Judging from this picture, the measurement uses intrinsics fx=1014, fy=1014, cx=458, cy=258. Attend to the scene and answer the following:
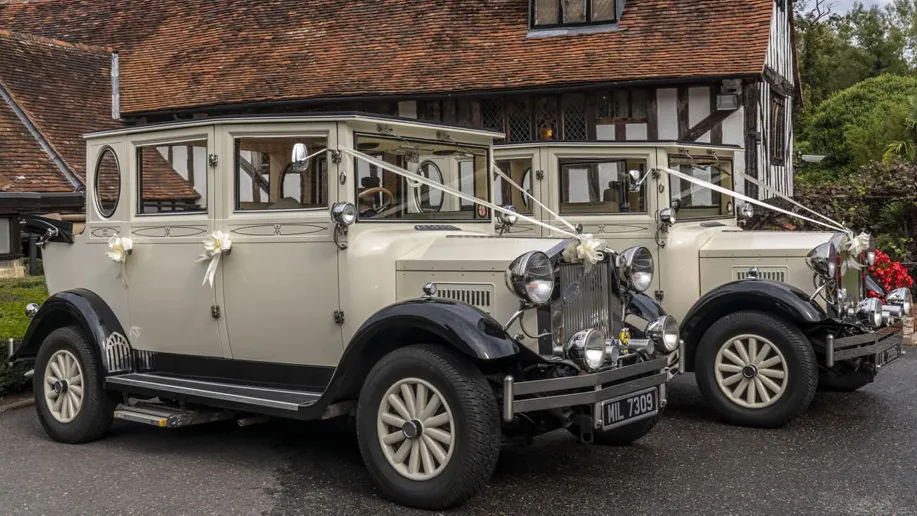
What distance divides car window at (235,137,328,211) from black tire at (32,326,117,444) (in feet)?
4.98

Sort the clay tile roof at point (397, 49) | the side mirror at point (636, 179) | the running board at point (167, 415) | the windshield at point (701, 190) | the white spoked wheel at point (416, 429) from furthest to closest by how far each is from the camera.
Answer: the clay tile roof at point (397, 49)
the windshield at point (701, 190)
the side mirror at point (636, 179)
the running board at point (167, 415)
the white spoked wheel at point (416, 429)

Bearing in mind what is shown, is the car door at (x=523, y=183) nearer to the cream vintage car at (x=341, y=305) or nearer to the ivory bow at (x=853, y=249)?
the cream vintage car at (x=341, y=305)

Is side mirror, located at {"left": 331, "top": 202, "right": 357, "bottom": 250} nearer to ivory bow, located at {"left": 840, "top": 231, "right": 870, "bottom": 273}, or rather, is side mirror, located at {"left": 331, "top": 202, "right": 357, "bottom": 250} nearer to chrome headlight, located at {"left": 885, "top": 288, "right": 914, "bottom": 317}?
ivory bow, located at {"left": 840, "top": 231, "right": 870, "bottom": 273}

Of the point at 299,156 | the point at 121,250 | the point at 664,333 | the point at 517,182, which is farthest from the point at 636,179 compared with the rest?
the point at 121,250

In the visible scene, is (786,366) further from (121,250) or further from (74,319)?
(74,319)

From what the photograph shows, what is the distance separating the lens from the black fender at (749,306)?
6730mm

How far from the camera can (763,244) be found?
24.9ft

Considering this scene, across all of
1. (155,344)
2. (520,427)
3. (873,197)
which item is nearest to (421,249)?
(520,427)

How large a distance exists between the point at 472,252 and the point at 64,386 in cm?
298

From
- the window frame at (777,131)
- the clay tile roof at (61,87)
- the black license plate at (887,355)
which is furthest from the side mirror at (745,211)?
the clay tile roof at (61,87)

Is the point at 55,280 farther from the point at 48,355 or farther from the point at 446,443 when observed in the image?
the point at 446,443

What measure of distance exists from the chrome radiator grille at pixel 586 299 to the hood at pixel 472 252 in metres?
0.19

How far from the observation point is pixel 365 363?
534 centimetres

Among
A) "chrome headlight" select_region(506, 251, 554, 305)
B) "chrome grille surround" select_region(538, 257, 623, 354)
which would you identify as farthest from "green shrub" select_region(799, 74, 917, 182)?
"chrome headlight" select_region(506, 251, 554, 305)
